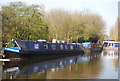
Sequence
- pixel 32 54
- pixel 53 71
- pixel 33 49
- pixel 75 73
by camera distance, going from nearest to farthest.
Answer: pixel 75 73 → pixel 53 71 → pixel 32 54 → pixel 33 49

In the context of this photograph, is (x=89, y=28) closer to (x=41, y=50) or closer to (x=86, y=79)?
(x=41, y=50)

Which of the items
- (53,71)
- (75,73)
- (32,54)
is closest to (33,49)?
(32,54)

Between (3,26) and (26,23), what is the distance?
5918 millimetres

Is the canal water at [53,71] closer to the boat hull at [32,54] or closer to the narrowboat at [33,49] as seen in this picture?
the boat hull at [32,54]

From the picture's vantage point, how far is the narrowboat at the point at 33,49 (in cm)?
1872

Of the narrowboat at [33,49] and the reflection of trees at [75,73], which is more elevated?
the narrowboat at [33,49]

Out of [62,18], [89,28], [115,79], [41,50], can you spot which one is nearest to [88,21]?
[89,28]

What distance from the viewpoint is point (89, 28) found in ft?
139

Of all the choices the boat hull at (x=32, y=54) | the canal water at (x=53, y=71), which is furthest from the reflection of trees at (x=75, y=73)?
the boat hull at (x=32, y=54)

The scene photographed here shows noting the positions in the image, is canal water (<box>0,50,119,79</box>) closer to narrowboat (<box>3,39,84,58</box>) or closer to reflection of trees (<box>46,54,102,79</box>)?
reflection of trees (<box>46,54,102,79</box>)

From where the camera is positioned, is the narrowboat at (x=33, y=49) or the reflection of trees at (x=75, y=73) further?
the narrowboat at (x=33, y=49)

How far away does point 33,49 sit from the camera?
830 inches

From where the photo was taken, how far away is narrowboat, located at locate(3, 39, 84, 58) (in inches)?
737

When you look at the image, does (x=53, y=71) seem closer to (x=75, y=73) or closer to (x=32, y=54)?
(x=75, y=73)
